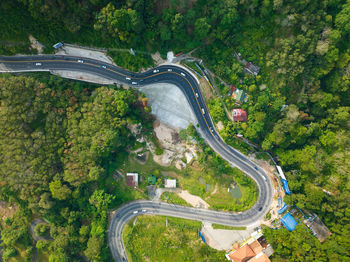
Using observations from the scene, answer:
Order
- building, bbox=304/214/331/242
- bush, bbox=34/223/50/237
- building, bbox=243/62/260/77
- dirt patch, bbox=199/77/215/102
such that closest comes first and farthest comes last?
building, bbox=304/214/331/242
bush, bbox=34/223/50/237
building, bbox=243/62/260/77
dirt patch, bbox=199/77/215/102

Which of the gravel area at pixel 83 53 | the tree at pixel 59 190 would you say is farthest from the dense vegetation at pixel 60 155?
the gravel area at pixel 83 53

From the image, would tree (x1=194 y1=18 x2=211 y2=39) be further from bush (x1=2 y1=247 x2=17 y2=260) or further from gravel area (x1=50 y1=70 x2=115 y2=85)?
bush (x1=2 y1=247 x2=17 y2=260)

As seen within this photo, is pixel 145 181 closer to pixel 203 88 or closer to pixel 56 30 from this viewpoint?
pixel 203 88

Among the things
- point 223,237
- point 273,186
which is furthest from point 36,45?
point 273,186

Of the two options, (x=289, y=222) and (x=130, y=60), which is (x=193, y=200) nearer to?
(x=289, y=222)

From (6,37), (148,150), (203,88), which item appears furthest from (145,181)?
(6,37)

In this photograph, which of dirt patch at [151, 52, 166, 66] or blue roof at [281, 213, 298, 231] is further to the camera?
blue roof at [281, 213, 298, 231]

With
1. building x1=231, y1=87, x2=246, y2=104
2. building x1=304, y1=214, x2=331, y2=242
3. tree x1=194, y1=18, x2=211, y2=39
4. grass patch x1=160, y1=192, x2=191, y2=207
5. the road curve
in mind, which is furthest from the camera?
grass patch x1=160, y1=192, x2=191, y2=207

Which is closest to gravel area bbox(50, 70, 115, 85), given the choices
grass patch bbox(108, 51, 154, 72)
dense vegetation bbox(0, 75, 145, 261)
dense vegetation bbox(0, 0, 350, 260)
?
dense vegetation bbox(0, 75, 145, 261)

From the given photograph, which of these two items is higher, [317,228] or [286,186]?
[286,186]
